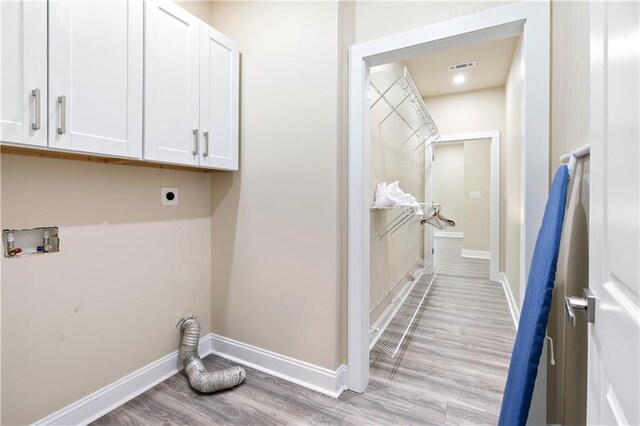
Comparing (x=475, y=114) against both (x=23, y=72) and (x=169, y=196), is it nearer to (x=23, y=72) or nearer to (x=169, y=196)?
(x=169, y=196)

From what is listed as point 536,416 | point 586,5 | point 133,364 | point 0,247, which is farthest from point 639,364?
point 133,364

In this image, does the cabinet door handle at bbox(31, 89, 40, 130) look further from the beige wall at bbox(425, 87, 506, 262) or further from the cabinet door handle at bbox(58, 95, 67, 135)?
the beige wall at bbox(425, 87, 506, 262)

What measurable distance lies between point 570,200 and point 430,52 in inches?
43.3

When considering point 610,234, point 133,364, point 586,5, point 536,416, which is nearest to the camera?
point 610,234

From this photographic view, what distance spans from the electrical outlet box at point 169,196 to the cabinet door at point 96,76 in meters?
0.48

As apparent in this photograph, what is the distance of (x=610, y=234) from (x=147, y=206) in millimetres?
2122

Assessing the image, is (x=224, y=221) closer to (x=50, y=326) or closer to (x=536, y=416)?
(x=50, y=326)

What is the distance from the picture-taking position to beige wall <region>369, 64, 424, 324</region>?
8.68 feet

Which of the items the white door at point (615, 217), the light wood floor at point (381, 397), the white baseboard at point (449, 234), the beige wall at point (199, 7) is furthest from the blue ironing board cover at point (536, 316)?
the white baseboard at point (449, 234)

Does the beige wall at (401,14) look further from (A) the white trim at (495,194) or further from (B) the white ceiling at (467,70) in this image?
(A) the white trim at (495,194)

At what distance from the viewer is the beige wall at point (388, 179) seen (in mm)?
2646

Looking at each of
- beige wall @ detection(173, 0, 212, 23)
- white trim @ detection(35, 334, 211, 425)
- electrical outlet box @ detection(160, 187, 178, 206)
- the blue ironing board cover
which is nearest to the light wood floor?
white trim @ detection(35, 334, 211, 425)

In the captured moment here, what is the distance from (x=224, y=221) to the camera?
225 centimetres

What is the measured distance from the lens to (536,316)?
2.67 ft
